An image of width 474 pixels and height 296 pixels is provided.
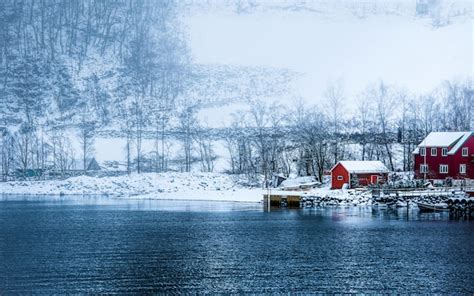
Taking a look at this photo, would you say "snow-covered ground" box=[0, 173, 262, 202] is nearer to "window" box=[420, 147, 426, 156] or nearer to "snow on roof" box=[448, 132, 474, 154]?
"window" box=[420, 147, 426, 156]

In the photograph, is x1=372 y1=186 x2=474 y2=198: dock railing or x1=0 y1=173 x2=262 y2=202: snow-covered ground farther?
x1=0 y1=173 x2=262 y2=202: snow-covered ground

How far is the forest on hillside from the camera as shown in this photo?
8894 cm

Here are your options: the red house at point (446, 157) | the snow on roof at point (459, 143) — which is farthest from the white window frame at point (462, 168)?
the snow on roof at point (459, 143)

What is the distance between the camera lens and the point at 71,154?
95.8m

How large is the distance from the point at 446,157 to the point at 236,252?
38.0 m

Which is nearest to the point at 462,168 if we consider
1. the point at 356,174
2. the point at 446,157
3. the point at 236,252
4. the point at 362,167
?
the point at 446,157

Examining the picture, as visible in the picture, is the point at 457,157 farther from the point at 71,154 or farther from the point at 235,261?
the point at 71,154

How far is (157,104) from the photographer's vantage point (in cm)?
11750

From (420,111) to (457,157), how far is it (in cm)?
3617

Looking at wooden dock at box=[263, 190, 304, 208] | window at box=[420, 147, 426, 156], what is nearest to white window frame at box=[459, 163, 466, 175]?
window at box=[420, 147, 426, 156]

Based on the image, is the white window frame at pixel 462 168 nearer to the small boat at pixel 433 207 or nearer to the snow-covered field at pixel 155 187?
the small boat at pixel 433 207

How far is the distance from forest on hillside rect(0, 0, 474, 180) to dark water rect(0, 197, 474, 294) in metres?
26.9

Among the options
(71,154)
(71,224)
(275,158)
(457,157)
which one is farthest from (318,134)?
(71,224)

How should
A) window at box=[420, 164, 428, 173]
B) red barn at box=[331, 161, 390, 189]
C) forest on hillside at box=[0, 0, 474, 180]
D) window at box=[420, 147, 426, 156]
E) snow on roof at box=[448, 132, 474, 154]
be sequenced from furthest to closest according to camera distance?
1. forest on hillside at box=[0, 0, 474, 180]
2. window at box=[420, 147, 426, 156]
3. window at box=[420, 164, 428, 173]
4. snow on roof at box=[448, 132, 474, 154]
5. red barn at box=[331, 161, 390, 189]
